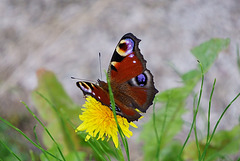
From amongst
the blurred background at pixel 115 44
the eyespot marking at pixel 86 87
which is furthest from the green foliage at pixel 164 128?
the eyespot marking at pixel 86 87

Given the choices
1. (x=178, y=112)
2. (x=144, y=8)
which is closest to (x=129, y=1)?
(x=144, y=8)

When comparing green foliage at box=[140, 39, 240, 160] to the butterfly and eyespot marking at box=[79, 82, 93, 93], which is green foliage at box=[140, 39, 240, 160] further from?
eyespot marking at box=[79, 82, 93, 93]

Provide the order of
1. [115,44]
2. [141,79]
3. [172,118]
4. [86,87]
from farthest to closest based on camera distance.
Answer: [115,44], [172,118], [141,79], [86,87]

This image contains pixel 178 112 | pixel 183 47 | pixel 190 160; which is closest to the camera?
pixel 178 112

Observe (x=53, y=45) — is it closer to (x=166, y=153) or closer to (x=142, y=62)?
(x=166, y=153)

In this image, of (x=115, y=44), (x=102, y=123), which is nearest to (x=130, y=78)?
(x=102, y=123)

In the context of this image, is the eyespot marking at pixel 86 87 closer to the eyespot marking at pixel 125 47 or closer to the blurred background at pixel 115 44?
the eyespot marking at pixel 125 47

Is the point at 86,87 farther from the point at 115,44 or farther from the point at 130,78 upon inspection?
the point at 115,44

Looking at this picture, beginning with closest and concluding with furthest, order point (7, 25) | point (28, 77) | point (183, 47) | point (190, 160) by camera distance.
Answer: point (190, 160) < point (183, 47) < point (28, 77) < point (7, 25)
